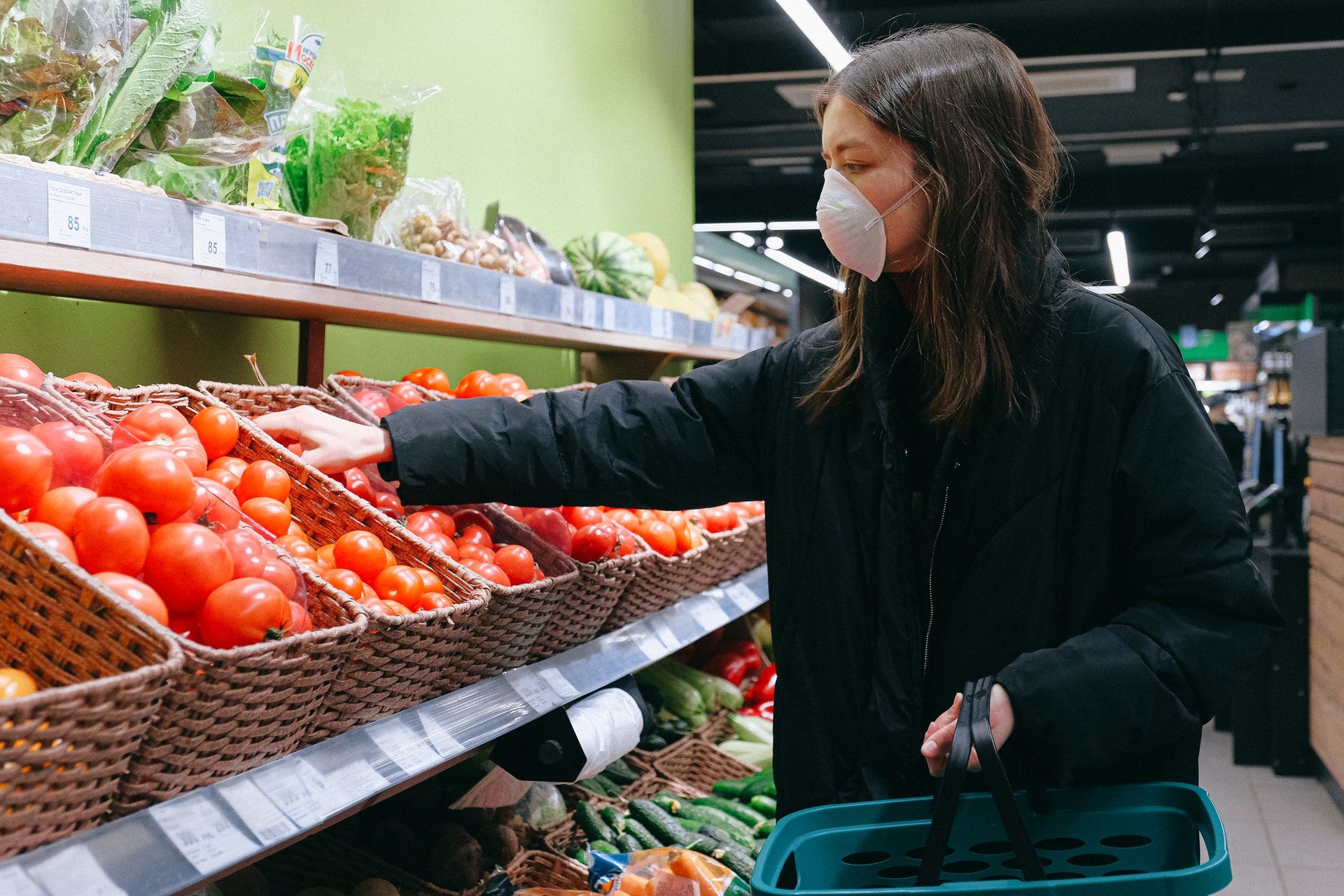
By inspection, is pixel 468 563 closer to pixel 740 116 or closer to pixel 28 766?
pixel 28 766

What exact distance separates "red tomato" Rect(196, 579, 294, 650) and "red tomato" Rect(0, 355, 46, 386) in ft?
1.47

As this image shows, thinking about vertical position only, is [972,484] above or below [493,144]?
below

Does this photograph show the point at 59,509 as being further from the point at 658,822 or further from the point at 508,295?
the point at 658,822

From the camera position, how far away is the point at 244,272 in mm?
1574

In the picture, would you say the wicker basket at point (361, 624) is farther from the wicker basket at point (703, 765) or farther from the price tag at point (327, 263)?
the wicker basket at point (703, 765)

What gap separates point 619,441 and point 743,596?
1081 mm

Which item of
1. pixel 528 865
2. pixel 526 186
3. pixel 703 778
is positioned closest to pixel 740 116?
pixel 526 186

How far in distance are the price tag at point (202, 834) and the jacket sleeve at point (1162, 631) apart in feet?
2.91

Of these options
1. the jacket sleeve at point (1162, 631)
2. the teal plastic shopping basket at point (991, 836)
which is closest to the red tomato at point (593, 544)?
the teal plastic shopping basket at point (991, 836)

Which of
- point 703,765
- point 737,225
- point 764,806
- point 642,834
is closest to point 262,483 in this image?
point 642,834

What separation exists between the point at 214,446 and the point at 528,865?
1.15 meters

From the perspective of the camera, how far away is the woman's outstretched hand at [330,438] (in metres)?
1.70

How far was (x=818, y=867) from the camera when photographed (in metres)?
1.28

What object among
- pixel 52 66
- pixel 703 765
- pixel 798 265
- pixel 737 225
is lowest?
pixel 703 765
